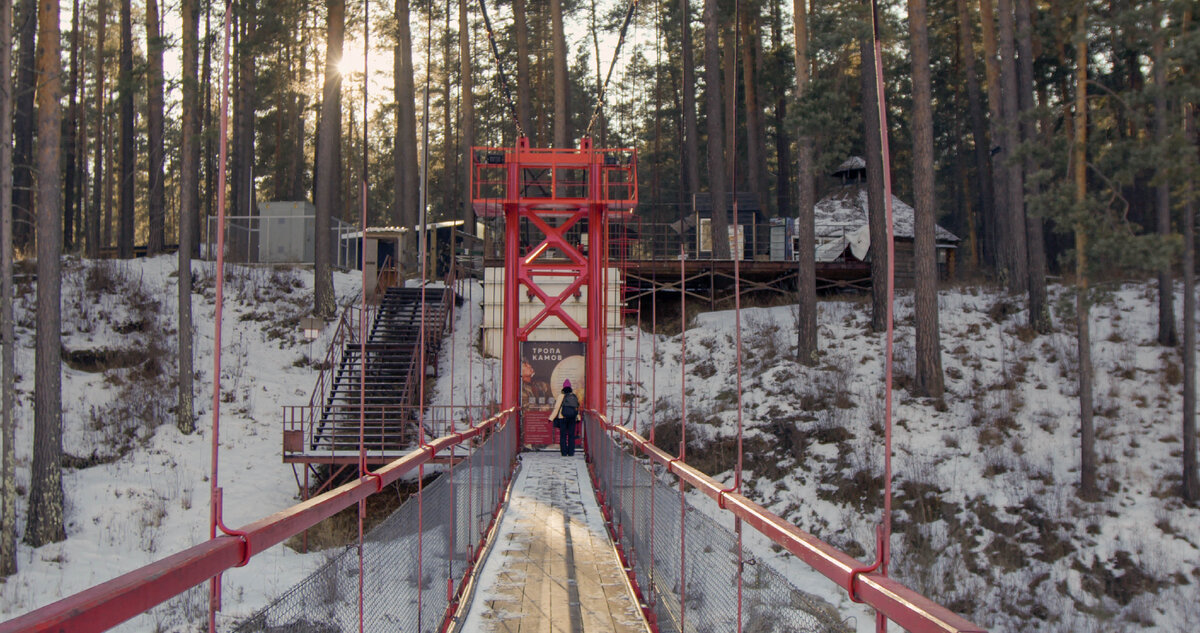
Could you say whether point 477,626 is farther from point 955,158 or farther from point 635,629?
point 955,158

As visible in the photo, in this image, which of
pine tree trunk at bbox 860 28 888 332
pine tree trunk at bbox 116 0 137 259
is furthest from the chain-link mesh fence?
pine tree trunk at bbox 116 0 137 259

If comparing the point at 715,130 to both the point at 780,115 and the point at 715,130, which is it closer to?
the point at 715,130

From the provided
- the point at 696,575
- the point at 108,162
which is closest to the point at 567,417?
the point at 696,575

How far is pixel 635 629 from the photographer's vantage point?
6.01 metres

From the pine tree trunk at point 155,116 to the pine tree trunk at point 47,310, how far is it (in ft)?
13.1

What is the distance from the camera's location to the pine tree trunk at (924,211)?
1711 cm

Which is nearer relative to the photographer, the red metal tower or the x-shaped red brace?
the red metal tower

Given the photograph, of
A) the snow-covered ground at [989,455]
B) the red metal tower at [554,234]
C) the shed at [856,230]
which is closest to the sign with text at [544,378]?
the red metal tower at [554,234]

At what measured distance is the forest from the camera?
14461mm

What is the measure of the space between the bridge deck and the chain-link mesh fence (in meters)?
0.33

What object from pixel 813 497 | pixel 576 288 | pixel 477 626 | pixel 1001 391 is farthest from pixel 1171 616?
pixel 576 288

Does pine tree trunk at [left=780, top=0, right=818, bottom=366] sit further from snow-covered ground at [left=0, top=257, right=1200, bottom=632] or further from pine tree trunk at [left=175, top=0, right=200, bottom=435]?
pine tree trunk at [left=175, top=0, right=200, bottom=435]

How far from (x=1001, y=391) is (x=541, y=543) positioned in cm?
1181

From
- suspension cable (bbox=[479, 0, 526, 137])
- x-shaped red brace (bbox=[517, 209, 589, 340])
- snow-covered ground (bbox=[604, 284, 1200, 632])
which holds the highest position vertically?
suspension cable (bbox=[479, 0, 526, 137])
